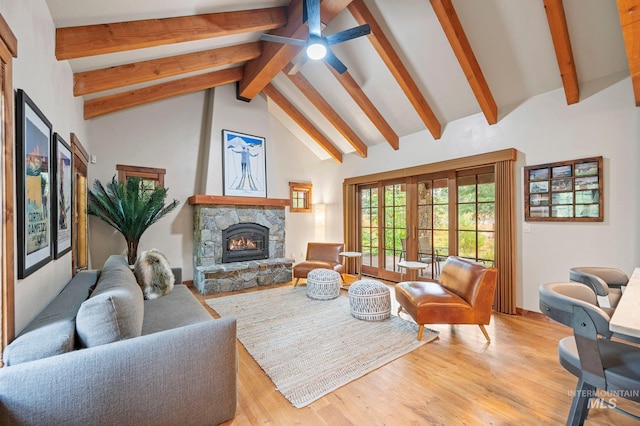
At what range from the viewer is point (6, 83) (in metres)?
1.33

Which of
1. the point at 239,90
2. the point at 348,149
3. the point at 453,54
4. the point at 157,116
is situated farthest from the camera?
the point at 348,149

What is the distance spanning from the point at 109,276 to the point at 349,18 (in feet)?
13.1

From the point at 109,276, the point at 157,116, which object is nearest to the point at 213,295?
the point at 109,276

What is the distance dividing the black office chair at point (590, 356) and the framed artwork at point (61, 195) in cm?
318

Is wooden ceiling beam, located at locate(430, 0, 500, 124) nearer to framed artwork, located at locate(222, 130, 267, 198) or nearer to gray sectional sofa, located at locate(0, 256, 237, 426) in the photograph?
gray sectional sofa, located at locate(0, 256, 237, 426)

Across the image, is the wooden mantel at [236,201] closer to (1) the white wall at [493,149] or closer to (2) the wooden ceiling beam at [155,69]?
(1) the white wall at [493,149]

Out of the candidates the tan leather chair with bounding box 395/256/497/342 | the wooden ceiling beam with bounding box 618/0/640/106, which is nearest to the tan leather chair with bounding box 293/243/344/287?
the tan leather chair with bounding box 395/256/497/342

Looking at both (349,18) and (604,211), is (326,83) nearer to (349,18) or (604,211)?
(349,18)

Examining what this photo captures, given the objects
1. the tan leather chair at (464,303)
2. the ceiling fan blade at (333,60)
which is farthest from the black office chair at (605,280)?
the ceiling fan blade at (333,60)

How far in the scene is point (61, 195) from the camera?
7.48ft

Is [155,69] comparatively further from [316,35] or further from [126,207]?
[316,35]

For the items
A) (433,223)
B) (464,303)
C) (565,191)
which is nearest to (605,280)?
(464,303)

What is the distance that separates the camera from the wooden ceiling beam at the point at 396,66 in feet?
10.9

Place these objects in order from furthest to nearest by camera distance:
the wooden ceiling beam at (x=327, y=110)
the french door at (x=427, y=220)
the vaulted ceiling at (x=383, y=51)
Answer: the wooden ceiling beam at (x=327, y=110), the french door at (x=427, y=220), the vaulted ceiling at (x=383, y=51)
